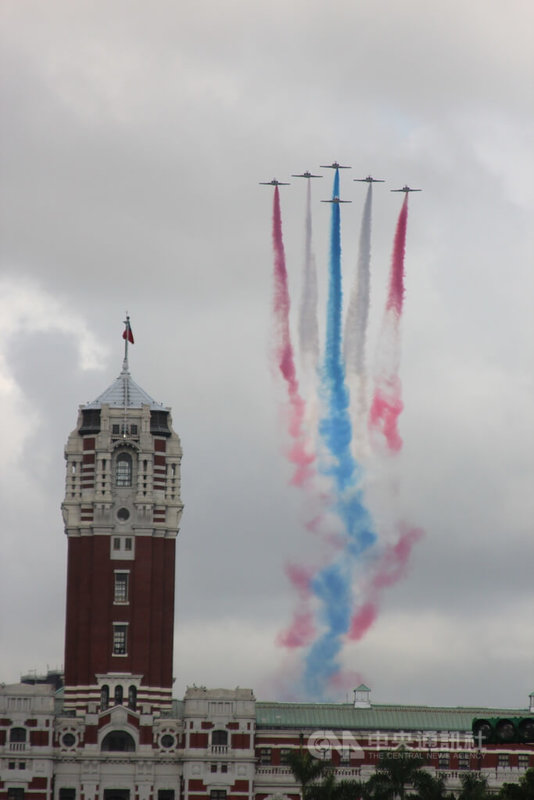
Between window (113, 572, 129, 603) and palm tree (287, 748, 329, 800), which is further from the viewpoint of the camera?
window (113, 572, 129, 603)

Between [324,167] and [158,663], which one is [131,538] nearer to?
[158,663]

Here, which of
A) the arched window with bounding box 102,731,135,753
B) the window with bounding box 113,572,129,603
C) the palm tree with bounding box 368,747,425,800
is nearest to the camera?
the palm tree with bounding box 368,747,425,800

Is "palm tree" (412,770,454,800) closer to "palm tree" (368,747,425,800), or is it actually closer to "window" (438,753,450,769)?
"palm tree" (368,747,425,800)

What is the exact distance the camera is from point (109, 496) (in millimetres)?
189875

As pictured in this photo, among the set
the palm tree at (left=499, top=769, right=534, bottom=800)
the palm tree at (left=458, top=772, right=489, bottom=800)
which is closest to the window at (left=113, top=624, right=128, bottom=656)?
the palm tree at (left=458, top=772, right=489, bottom=800)

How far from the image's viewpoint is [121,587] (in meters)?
188

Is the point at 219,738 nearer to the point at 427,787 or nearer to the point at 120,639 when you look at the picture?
the point at 120,639

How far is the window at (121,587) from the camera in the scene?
187500 millimetres

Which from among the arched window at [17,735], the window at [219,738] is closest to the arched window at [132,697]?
the window at [219,738]

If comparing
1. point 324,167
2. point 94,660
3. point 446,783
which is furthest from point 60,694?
point 324,167

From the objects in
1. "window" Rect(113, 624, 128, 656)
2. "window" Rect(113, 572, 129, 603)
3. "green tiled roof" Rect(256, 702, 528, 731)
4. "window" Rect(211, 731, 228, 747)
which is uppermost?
"window" Rect(113, 572, 129, 603)

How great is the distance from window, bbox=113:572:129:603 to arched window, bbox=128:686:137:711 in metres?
9.82

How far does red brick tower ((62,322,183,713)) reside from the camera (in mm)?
185625

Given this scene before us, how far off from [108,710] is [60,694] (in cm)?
1364
